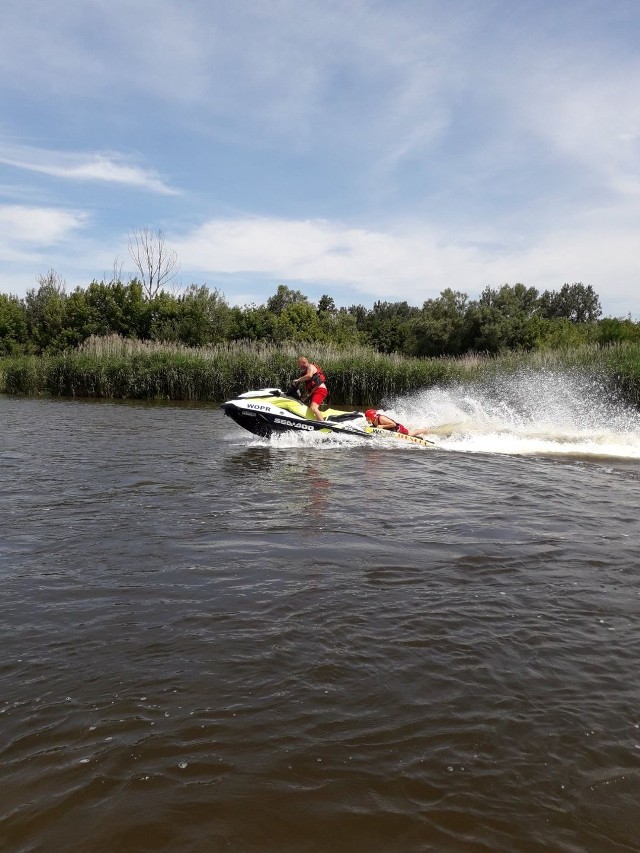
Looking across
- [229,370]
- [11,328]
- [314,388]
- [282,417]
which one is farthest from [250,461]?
[11,328]

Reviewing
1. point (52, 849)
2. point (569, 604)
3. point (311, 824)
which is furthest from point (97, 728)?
point (569, 604)

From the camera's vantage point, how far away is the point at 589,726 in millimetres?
3496

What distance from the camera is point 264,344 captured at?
33250 millimetres

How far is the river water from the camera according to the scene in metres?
2.81

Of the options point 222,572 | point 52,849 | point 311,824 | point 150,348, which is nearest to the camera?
point 52,849

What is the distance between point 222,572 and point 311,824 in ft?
10.1

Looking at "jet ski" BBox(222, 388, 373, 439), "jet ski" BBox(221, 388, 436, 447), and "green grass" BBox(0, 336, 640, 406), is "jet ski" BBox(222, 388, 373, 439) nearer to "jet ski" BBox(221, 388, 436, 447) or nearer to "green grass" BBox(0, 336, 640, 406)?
"jet ski" BBox(221, 388, 436, 447)

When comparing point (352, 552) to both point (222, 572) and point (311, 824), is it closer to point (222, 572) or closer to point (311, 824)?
point (222, 572)

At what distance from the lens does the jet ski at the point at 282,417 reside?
14.5 m

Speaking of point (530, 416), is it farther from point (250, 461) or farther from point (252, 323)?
point (252, 323)

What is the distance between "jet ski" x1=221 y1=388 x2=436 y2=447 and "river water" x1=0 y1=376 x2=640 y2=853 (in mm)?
5731

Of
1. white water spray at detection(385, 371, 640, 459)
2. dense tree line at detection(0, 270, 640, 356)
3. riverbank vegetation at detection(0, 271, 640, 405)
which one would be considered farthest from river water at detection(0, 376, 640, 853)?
dense tree line at detection(0, 270, 640, 356)

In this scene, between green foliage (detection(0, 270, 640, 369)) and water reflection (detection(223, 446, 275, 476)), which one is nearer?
water reflection (detection(223, 446, 275, 476))

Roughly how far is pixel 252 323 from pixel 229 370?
22938mm
